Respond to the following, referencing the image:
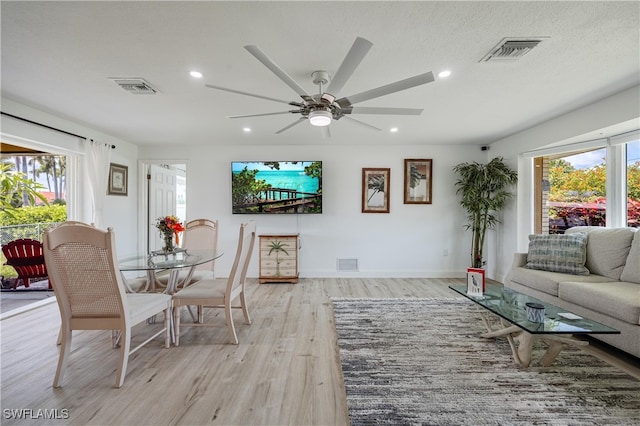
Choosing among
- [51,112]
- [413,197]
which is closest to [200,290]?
[51,112]

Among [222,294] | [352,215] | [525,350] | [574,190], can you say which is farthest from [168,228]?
[574,190]

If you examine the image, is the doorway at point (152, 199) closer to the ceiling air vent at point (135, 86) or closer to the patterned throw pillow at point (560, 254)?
the ceiling air vent at point (135, 86)

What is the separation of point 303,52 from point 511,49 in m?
1.41

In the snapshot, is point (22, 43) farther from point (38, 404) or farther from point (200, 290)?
point (38, 404)

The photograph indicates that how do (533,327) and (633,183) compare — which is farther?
(633,183)

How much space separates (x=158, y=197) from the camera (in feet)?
17.1

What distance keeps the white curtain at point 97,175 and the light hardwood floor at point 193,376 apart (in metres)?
1.42

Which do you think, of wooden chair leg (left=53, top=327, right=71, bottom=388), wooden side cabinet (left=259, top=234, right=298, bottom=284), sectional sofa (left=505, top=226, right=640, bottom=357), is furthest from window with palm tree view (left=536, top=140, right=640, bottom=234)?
wooden chair leg (left=53, top=327, right=71, bottom=388)

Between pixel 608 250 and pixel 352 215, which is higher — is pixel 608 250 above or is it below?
below

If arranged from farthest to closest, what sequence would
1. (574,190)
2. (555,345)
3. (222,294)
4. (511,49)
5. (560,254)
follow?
1. (574,190)
2. (560,254)
3. (222,294)
4. (555,345)
5. (511,49)

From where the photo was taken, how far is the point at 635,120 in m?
2.71

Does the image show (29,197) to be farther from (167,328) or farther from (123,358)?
(123,358)

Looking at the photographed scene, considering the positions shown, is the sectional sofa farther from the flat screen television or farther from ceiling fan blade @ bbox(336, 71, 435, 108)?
the flat screen television

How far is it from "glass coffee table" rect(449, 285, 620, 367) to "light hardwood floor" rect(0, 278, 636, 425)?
4.21 ft
